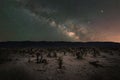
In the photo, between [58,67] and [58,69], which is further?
[58,67]

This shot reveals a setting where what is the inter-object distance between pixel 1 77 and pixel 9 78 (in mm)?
585

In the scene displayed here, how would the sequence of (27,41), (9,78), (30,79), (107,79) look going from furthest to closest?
(27,41) < (107,79) < (30,79) < (9,78)

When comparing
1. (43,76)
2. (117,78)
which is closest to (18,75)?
(43,76)

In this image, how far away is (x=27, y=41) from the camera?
75.5m

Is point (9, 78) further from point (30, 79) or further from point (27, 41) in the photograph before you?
point (27, 41)

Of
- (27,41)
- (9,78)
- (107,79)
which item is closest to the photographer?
(9,78)

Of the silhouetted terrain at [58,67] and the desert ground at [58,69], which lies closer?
the desert ground at [58,69]

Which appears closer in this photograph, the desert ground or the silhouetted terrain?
the desert ground

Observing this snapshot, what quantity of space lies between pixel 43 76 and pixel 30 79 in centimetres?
131

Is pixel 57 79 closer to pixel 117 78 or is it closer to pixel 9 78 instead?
pixel 9 78

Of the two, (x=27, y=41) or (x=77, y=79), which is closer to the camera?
(x=77, y=79)

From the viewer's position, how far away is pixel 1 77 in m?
8.08

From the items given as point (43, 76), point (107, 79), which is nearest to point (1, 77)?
point (43, 76)

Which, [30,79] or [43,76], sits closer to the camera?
[30,79]
